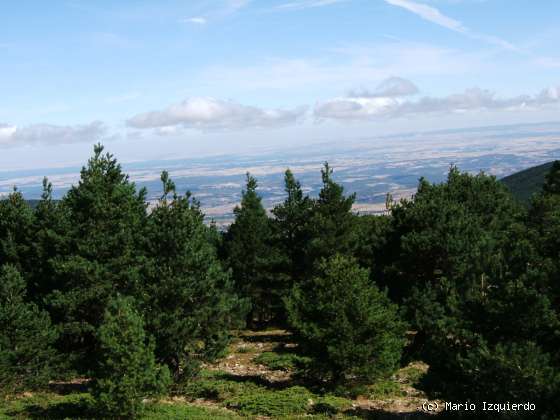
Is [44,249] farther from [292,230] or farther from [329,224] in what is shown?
[329,224]

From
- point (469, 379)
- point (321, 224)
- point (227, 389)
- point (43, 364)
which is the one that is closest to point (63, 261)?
point (43, 364)

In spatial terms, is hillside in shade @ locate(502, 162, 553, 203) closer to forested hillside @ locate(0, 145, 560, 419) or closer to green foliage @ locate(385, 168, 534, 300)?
forested hillside @ locate(0, 145, 560, 419)

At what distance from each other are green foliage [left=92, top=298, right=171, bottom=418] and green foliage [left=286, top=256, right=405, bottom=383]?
6.79m

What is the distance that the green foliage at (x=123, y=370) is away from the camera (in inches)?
679

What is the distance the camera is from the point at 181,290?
21.5 metres

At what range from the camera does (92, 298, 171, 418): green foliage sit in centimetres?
1723

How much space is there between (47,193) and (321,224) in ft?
57.6

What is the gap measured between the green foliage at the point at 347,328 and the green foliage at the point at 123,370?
679cm

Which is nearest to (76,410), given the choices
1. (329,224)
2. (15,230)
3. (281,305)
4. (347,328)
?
(347,328)

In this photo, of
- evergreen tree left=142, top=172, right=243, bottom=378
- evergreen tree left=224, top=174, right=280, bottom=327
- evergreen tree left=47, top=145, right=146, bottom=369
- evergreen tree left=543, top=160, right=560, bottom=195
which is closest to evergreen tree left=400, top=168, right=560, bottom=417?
evergreen tree left=142, top=172, right=243, bottom=378

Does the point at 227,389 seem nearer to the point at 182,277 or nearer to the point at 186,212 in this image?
the point at 182,277

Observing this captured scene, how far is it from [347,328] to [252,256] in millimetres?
17595

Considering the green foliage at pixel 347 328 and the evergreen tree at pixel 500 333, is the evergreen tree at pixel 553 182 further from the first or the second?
the green foliage at pixel 347 328

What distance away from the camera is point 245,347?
34312 millimetres
